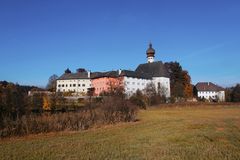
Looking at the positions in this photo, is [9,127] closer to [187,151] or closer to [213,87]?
[187,151]

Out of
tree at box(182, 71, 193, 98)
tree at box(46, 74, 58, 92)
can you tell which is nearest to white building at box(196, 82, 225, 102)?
tree at box(182, 71, 193, 98)

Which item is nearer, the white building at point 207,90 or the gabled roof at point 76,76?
the gabled roof at point 76,76

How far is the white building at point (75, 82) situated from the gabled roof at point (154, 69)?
1977 centimetres

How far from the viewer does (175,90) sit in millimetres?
88438

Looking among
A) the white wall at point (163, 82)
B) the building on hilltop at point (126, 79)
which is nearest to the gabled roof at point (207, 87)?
the building on hilltop at point (126, 79)

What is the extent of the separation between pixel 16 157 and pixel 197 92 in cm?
12707

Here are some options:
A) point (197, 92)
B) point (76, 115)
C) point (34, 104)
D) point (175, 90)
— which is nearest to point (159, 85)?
point (175, 90)

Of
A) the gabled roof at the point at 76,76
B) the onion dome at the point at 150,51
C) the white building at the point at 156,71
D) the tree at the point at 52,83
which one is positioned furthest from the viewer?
the tree at the point at 52,83

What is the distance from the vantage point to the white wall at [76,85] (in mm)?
106812

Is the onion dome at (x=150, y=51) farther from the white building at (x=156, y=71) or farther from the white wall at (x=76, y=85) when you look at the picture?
the white wall at (x=76, y=85)

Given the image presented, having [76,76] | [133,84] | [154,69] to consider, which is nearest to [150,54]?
[154,69]

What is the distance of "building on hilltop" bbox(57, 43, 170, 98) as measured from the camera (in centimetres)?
9150

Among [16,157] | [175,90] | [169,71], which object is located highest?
[169,71]

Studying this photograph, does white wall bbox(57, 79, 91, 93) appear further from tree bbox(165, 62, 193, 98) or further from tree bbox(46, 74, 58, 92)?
tree bbox(165, 62, 193, 98)
